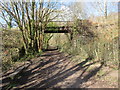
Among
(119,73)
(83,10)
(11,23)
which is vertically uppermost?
(83,10)

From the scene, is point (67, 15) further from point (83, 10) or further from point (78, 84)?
point (78, 84)

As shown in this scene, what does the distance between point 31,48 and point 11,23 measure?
3724 mm

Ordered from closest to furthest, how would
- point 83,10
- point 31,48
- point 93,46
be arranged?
point 93,46 < point 31,48 < point 83,10

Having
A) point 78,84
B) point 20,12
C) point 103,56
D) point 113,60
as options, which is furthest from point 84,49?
point 20,12

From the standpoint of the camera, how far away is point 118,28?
7.00 metres

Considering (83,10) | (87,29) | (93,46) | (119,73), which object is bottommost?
(119,73)

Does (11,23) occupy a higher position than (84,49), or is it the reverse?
(11,23)

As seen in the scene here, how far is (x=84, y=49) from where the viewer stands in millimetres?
10039

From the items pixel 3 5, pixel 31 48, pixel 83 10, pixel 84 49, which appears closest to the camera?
pixel 84 49

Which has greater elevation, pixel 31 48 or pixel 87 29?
pixel 87 29

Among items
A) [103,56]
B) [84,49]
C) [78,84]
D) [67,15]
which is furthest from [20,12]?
[78,84]

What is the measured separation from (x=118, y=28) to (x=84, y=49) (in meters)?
3.53

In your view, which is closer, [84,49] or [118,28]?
[118,28]

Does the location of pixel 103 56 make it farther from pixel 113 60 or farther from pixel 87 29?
pixel 87 29
